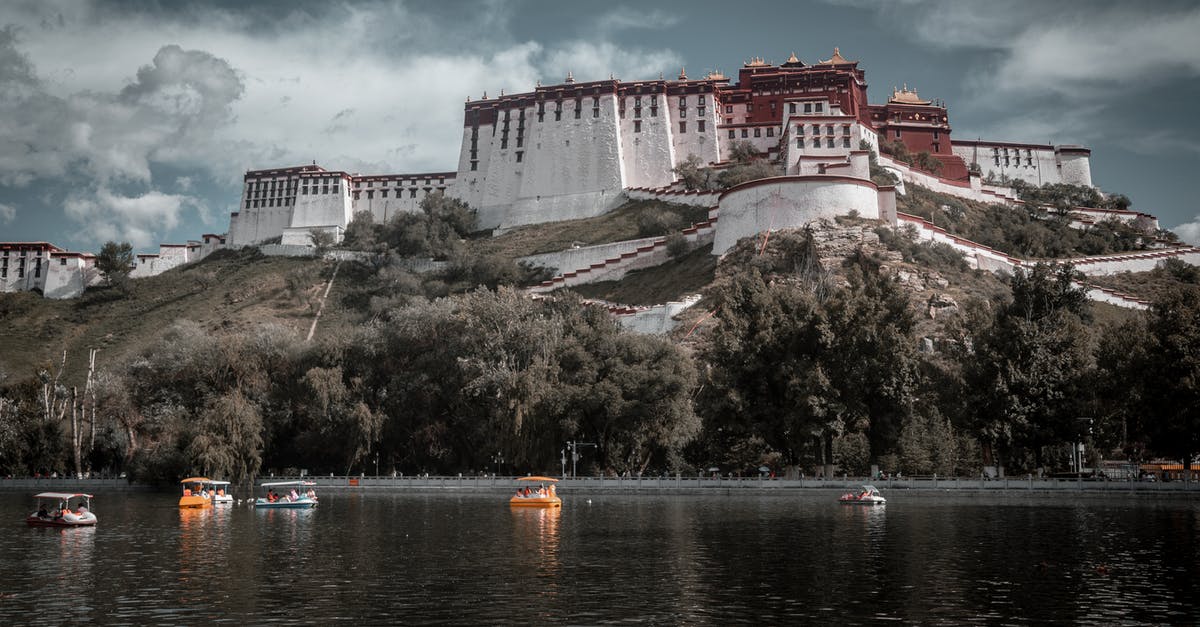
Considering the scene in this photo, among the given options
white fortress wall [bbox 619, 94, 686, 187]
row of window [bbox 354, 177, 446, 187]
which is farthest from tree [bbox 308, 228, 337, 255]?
white fortress wall [bbox 619, 94, 686, 187]

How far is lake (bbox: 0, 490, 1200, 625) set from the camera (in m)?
18.1

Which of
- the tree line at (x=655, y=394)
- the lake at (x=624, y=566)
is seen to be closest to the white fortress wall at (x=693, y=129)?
the tree line at (x=655, y=394)

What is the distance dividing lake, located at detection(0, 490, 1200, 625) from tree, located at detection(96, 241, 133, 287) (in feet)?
216

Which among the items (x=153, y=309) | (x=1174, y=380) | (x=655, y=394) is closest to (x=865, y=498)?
(x=655, y=394)

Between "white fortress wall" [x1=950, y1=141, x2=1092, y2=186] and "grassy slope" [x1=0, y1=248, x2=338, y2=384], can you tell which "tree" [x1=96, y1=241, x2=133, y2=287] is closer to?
"grassy slope" [x1=0, y1=248, x2=338, y2=384]

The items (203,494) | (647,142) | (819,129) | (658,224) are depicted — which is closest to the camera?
(203,494)

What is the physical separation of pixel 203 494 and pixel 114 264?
210ft

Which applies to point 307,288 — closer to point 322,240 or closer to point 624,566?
point 322,240

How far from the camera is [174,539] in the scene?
1188 inches

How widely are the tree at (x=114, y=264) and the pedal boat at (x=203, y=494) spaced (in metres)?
57.4

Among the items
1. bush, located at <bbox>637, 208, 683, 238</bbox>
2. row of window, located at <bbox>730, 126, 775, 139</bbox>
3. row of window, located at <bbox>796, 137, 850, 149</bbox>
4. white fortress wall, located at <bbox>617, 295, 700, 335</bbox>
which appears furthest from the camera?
row of window, located at <bbox>730, 126, 775, 139</bbox>

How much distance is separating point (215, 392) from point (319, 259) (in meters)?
45.7

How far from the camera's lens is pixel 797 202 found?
70875mm

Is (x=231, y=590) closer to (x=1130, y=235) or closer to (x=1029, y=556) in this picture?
(x=1029, y=556)
